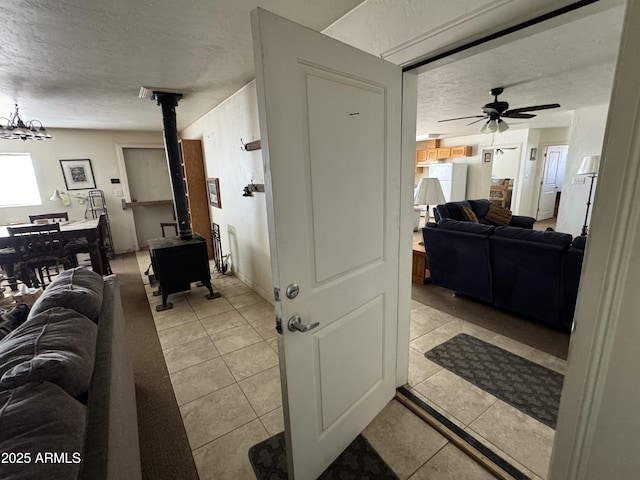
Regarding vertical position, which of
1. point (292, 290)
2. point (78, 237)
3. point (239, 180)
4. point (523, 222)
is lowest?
point (523, 222)

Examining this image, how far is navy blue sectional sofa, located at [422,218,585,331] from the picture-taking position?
2.38 m

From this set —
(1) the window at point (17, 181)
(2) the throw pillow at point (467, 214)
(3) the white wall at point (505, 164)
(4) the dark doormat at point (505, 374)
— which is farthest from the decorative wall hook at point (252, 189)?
(3) the white wall at point (505, 164)

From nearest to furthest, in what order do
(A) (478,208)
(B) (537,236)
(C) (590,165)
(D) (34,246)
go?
(B) (537,236) < (D) (34,246) < (C) (590,165) < (A) (478,208)

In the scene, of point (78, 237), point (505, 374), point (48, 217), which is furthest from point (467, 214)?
point (48, 217)

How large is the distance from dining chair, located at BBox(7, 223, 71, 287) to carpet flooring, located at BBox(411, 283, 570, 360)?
14.3 feet

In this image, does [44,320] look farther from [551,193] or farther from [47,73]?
[551,193]

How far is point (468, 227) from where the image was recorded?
302cm

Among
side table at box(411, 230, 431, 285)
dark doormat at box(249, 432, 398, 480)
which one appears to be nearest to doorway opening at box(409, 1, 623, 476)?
side table at box(411, 230, 431, 285)

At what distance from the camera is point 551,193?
7102mm

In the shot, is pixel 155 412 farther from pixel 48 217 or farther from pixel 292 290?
pixel 48 217

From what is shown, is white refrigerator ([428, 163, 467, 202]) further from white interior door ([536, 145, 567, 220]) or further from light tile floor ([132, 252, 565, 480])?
light tile floor ([132, 252, 565, 480])

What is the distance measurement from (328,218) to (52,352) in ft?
3.49

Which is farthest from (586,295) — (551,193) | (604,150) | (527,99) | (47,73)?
(551,193)

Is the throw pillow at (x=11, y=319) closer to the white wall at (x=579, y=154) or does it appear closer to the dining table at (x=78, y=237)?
the dining table at (x=78, y=237)
